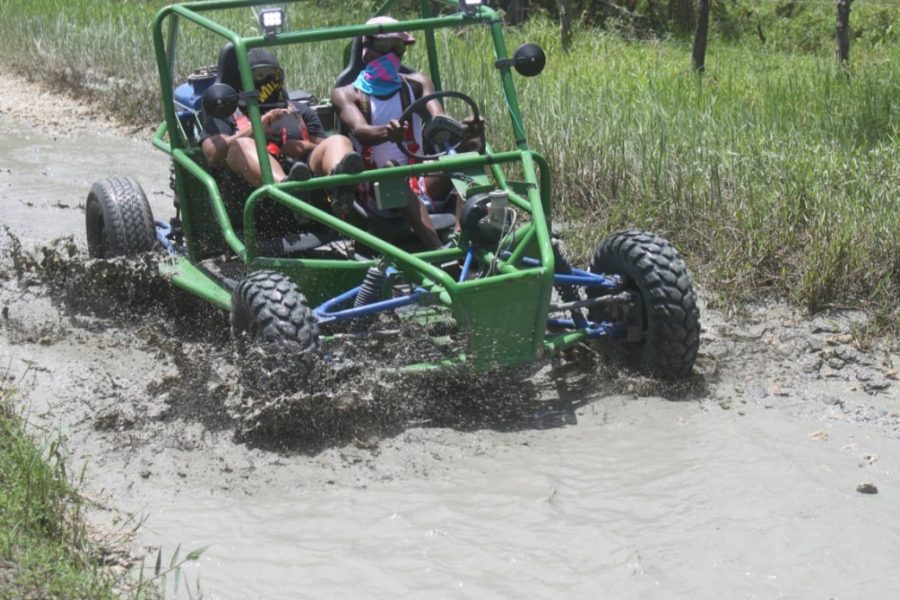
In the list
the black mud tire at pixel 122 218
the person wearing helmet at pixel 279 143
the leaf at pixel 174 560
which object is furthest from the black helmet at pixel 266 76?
the leaf at pixel 174 560

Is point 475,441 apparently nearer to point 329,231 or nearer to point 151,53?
point 329,231

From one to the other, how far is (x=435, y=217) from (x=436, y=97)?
1.80ft

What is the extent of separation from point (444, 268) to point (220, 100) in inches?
47.8

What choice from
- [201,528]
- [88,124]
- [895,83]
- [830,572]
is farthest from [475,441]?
[88,124]

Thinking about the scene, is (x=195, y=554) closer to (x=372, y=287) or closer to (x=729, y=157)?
(x=372, y=287)

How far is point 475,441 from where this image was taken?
5.21 m

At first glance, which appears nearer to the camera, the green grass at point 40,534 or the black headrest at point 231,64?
the green grass at point 40,534

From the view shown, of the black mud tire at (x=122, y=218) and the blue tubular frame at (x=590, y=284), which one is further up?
the black mud tire at (x=122, y=218)

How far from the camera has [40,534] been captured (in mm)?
4156

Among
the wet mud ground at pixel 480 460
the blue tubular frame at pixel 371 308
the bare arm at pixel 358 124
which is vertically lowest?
the wet mud ground at pixel 480 460

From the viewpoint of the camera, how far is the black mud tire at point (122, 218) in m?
6.88

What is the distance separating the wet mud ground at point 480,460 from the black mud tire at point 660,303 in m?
0.13

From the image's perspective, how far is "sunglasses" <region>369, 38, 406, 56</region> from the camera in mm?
6199

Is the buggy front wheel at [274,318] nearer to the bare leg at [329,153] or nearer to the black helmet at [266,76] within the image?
the bare leg at [329,153]
